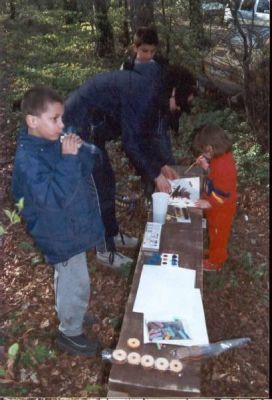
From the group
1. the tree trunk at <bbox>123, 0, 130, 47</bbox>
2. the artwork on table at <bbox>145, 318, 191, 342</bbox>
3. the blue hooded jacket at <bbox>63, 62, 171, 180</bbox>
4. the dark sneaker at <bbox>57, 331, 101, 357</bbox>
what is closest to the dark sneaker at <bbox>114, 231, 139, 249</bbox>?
the blue hooded jacket at <bbox>63, 62, 171, 180</bbox>

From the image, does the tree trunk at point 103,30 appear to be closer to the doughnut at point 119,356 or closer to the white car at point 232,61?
the white car at point 232,61

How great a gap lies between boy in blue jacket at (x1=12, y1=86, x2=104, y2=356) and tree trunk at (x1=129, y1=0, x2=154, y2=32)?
1107 millimetres

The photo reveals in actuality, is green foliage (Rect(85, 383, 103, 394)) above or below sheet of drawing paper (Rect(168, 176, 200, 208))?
below

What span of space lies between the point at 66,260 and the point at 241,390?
1.13m

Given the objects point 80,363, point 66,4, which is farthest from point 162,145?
point 80,363

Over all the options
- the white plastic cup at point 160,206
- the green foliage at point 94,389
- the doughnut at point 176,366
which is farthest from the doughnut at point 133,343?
the white plastic cup at point 160,206

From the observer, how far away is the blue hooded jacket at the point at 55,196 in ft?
6.36

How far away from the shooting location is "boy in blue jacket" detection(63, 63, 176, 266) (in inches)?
99.3

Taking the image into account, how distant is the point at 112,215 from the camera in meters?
3.05

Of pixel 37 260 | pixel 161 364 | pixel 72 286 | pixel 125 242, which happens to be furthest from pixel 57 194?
pixel 125 242

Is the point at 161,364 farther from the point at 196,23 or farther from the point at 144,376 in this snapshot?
the point at 196,23

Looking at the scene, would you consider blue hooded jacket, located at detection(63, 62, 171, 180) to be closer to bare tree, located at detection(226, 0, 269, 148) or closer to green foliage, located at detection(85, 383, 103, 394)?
bare tree, located at detection(226, 0, 269, 148)

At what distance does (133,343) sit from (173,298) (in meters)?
0.30

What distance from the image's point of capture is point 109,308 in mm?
2879
